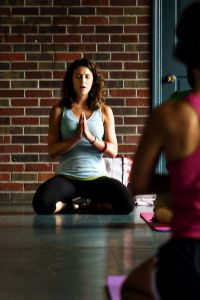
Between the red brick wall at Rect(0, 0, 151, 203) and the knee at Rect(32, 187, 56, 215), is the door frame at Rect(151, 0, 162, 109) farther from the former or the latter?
the knee at Rect(32, 187, 56, 215)

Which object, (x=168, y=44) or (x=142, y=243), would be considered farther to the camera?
(x=168, y=44)

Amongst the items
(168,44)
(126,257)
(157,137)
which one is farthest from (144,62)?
(157,137)

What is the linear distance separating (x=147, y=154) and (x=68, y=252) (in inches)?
61.9

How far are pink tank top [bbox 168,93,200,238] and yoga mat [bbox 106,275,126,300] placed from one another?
76 centimetres

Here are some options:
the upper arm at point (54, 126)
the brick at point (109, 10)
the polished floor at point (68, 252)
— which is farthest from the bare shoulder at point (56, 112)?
the brick at point (109, 10)

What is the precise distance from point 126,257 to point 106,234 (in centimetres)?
63

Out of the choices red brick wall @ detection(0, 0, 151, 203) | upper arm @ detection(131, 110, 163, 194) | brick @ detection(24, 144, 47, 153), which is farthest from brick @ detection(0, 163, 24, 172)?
upper arm @ detection(131, 110, 163, 194)

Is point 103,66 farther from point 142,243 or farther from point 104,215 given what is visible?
point 142,243

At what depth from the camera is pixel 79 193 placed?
13.4ft

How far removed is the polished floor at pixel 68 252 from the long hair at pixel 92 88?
0.77 meters

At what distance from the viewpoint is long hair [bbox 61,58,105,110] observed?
4121mm

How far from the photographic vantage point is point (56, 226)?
3508mm

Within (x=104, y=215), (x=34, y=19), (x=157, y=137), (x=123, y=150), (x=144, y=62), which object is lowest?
(x=104, y=215)

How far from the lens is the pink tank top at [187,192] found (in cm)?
118
